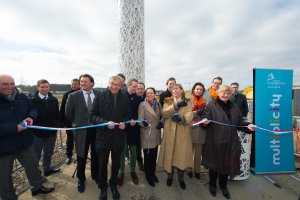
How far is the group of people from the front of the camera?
234cm

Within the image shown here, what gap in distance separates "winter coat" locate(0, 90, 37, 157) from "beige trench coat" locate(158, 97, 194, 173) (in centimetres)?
203

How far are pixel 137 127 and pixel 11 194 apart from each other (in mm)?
1966

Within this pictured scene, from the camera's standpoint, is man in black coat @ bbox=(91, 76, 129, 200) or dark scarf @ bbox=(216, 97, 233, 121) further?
dark scarf @ bbox=(216, 97, 233, 121)

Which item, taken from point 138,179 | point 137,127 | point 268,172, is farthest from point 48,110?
point 268,172

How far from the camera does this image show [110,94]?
8.36ft

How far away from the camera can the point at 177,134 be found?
2885mm

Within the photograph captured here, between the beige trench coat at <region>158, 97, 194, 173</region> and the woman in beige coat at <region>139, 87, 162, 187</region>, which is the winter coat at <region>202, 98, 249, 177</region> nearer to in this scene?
the beige trench coat at <region>158, 97, 194, 173</region>

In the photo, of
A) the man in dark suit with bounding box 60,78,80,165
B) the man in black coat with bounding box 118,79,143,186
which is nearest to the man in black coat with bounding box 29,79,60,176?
the man in dark suit with bounding box 60,78,80,165

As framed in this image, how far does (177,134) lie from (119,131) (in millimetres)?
961

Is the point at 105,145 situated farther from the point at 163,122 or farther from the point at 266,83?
the point at 266,83

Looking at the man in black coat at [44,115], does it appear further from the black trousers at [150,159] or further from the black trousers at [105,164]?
the black trousers at [150,159]

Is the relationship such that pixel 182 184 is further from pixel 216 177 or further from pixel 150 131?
pixel 150 131

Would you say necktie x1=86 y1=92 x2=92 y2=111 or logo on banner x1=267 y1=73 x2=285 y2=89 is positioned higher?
logo on banner x1=267 y1=73 x2=285 y2=89

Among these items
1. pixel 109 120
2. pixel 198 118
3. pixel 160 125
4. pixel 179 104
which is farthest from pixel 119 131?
pixel 198 118
